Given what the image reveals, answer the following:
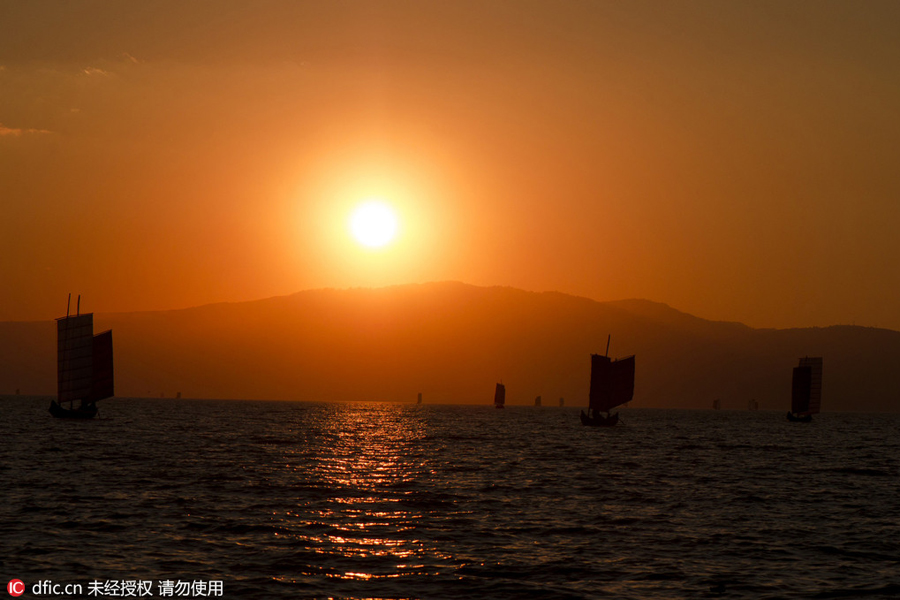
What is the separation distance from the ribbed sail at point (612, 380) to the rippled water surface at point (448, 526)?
5989 centimetres

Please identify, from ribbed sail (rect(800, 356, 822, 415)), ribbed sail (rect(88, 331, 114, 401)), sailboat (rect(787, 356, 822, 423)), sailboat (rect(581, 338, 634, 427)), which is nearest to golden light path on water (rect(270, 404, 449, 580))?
ribbed sail (rect(88, 331, 114, 401))

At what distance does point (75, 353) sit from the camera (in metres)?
99.6

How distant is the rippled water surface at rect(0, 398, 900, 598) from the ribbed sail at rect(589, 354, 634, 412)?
Result: 59.9 m

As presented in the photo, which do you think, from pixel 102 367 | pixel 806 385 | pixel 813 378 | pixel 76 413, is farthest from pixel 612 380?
pixel 76 413

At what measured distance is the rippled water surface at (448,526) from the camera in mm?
24422

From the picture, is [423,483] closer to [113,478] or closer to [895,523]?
[113,478]

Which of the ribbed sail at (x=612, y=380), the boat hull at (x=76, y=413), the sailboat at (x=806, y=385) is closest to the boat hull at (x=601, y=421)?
the ribbed sail at (x=612, y=380)

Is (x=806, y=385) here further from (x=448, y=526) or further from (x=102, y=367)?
(x=448, y=526)

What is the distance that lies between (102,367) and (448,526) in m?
82.6

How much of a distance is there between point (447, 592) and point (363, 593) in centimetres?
211

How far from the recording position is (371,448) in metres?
80.3

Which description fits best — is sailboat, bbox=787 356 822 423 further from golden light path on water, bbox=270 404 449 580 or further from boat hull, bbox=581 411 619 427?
golden light path on water, bbox=270 404 449 580

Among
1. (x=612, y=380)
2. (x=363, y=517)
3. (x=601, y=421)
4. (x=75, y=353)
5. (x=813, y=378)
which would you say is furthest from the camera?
(x=813, y=378)

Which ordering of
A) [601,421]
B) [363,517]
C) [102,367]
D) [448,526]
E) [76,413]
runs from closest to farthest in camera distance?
[448,526] → [363,517] → [102,367] → [76,413] → [601,421]
